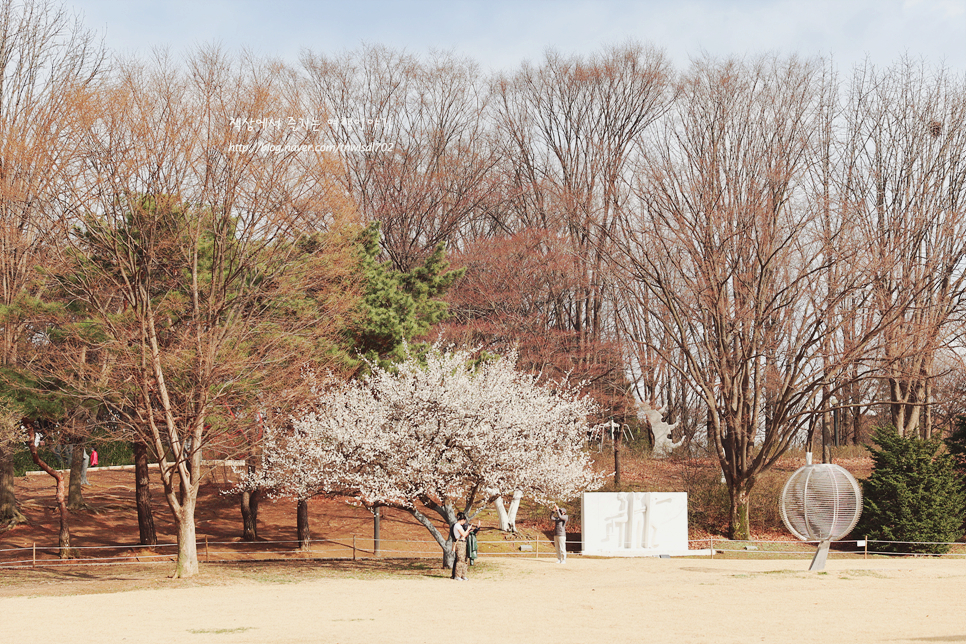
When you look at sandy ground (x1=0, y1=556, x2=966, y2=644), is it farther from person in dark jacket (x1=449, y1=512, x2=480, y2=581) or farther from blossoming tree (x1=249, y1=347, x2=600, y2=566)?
blossoming tree (x1=249, y1=347, x2=600, y2=566)

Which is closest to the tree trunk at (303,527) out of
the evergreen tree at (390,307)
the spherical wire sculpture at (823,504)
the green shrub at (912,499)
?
the evergreen tree at (390,307)

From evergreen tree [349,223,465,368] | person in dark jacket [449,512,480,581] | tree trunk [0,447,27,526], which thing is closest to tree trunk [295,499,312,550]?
evergreen tree [349,223,465,368]

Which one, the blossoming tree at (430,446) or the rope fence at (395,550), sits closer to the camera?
the blossoming tree at (430,446)

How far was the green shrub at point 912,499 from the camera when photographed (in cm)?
2895

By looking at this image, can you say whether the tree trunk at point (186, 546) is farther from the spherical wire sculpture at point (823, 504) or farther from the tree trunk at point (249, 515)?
the spherical wire sculpture at point (823, 504)

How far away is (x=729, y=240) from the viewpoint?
29.7m

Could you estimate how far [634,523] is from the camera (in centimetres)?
2923

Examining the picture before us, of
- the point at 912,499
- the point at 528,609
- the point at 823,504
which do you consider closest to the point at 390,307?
the point at 823,504

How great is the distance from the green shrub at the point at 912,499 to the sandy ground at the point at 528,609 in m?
7.00

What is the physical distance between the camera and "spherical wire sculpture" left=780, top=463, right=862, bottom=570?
21109mm

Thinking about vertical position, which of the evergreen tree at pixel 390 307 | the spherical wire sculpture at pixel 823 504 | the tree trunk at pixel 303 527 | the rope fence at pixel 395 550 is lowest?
the rope fence at pixel 395 550

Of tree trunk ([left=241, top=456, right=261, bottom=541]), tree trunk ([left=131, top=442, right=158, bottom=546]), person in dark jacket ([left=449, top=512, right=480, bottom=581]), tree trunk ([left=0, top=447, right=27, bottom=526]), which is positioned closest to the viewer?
person in dark jacket ([left=449, top=512, right=480, bottom=581])

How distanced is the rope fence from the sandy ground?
5.64 metres

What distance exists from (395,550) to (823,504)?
13.5 metres
